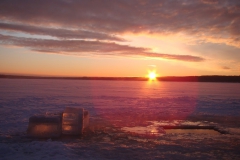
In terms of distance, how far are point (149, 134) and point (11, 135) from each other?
14.4 ft

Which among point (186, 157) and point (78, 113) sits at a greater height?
point (78, 113)

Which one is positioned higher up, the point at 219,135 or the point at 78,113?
the point at 78,113

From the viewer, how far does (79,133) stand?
7.97 m

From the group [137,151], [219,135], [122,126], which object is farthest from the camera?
[122,126]

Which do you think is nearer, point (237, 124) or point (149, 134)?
point (149, 134)

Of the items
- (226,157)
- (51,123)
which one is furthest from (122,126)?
(226,157)

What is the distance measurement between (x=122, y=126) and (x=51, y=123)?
10.0ft

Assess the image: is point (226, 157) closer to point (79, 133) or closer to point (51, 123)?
point (79, 133)

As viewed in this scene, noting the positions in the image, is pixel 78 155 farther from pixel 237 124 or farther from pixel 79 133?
pixel 237 124

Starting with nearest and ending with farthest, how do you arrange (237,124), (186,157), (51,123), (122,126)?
(186,157) → (51,123) → (122,126) → (237,124)

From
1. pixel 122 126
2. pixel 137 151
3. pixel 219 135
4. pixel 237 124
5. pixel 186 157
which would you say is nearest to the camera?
pixel 186 157

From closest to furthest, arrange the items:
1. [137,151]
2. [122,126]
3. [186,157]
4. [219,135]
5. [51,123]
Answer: [186,157]
[137,151]
[51,123]
[219,135]
[122,126]

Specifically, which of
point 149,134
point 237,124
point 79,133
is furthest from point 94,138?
point 237,124

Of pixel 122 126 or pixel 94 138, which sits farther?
pixel 122 126
